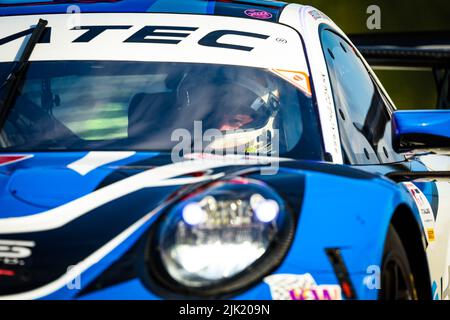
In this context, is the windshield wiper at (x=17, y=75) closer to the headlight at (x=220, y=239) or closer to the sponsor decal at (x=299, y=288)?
the headlight at (x=220, y=239)

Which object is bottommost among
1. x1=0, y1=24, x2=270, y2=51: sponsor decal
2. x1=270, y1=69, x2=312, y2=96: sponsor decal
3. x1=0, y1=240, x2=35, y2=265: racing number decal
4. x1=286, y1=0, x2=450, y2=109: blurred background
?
x1=286, y1=0, x2=450, y2=109: blurred background

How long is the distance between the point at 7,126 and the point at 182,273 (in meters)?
1.27

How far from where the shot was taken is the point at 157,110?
362cm

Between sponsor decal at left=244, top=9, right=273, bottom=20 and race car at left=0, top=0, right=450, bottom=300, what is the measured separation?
2 centimetres

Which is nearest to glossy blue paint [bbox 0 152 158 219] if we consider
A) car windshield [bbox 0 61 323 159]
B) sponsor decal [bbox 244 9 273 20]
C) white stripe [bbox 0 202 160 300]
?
white stripe [bbox 0 202 160 300]

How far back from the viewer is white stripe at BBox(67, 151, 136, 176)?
3008mm

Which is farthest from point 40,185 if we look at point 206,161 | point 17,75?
point 17,75

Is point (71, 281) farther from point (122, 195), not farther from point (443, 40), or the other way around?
point (443, 40)

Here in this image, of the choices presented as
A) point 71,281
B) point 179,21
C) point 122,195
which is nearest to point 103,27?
point 179,21

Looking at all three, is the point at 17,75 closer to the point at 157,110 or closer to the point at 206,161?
the point at 157,110

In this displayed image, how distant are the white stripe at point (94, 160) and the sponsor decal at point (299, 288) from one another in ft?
2.21

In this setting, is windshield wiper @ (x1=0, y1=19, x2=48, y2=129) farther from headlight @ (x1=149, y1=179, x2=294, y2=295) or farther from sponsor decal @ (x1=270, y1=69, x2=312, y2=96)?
headlight @ (x1=149, y1=179, x2=294, y2=295)

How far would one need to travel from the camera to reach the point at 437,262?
3.89 metres

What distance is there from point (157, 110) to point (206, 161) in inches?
20.0
